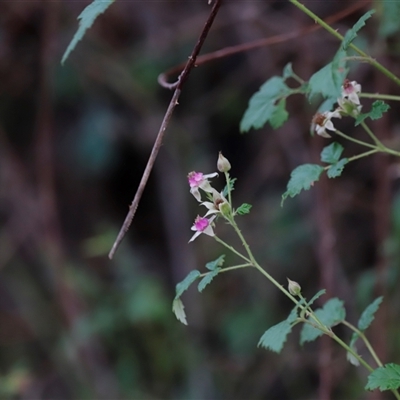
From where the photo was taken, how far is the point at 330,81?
25.6 inches

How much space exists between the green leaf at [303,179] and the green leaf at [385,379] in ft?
0.62

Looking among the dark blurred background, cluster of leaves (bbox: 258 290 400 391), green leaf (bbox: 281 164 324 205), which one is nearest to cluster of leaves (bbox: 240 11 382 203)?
green leaf (bbox: 281 164 324 205)

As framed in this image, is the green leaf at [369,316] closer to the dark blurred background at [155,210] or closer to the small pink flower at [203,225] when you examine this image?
the small pink flower at [203,225]

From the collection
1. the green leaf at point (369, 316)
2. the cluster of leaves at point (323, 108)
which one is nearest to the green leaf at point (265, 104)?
the cluster of leaves at point (323, 108)

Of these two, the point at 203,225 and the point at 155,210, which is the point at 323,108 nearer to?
the point at 203,225

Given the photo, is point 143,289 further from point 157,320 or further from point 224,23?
point 224,23

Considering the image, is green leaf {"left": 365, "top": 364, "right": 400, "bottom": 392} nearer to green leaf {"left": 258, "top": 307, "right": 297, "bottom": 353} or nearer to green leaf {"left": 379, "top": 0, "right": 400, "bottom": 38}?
green leaf {"left": 258, "top": 307, "right": 297, "bottom": 353}

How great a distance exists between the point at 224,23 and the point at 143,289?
852 mm

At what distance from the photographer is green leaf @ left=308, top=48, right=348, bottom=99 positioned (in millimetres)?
643

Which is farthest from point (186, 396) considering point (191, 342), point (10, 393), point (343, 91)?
point (343, 91)

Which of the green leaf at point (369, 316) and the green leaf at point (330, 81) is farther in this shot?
the green leaf at point (369, 316)

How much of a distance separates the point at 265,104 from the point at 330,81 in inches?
8.3

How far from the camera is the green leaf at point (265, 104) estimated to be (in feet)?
2.77

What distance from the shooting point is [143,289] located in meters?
2.08
